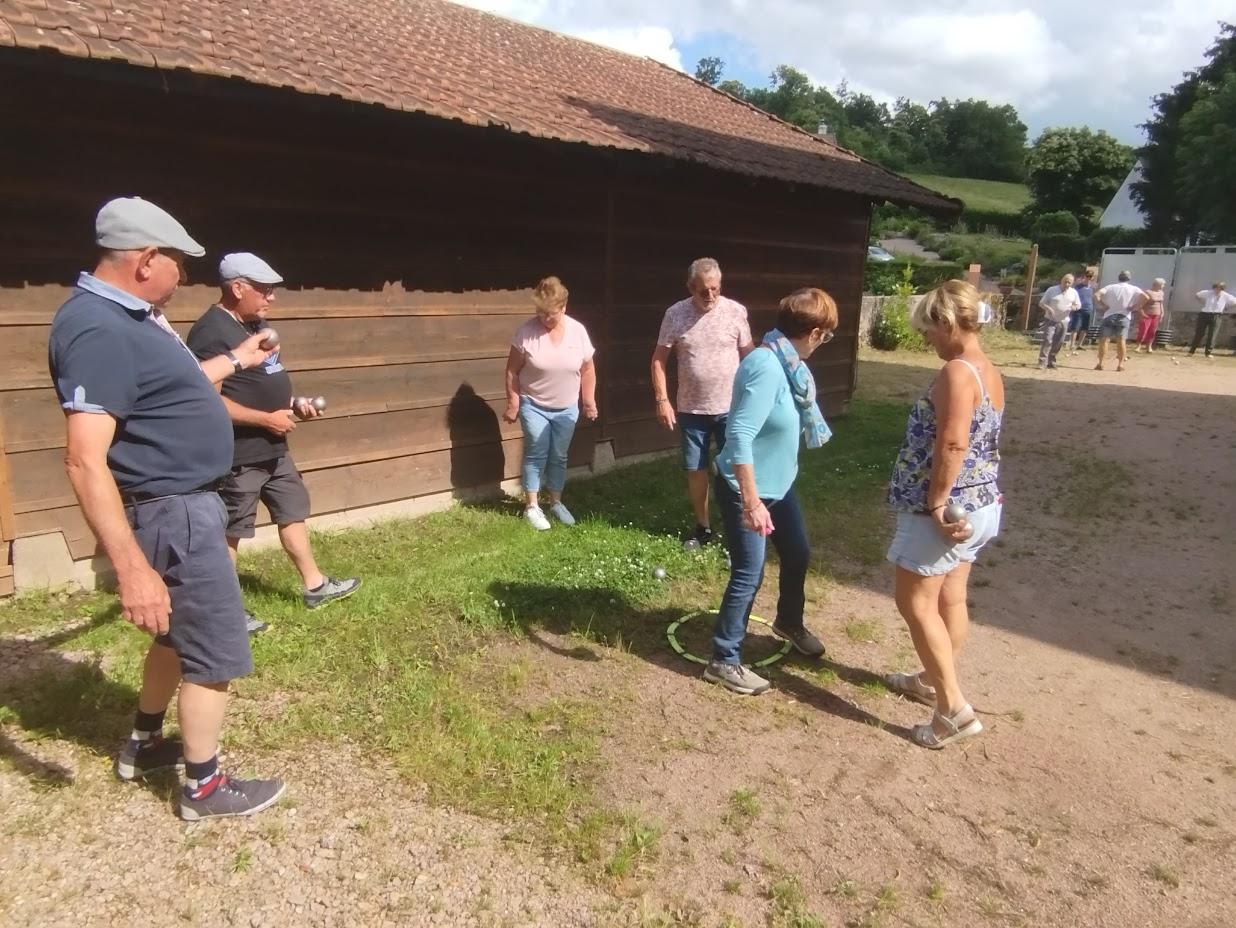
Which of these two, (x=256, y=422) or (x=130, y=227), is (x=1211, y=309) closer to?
(x=256, y=422)

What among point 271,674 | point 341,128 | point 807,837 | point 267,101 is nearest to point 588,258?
point 341,128

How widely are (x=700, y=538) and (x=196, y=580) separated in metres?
3.67

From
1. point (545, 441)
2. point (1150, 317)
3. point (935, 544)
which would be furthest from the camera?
point (1150, 317)

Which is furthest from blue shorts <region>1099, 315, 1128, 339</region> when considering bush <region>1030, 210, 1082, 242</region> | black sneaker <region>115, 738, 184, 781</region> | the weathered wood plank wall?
bush <region>1030, 210, 1082, 242</region>

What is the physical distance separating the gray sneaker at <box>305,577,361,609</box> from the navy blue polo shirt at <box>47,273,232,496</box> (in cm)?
192

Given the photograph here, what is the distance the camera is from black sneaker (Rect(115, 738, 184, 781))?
10.2 feet

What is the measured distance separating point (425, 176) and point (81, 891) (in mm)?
4715

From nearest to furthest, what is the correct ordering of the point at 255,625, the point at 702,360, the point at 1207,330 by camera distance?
the point at 255,625, the point at 702,360, the point at 1207,330

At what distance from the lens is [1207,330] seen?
63.0 feet

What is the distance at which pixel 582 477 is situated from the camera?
293 inches

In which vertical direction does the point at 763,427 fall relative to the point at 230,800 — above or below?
above

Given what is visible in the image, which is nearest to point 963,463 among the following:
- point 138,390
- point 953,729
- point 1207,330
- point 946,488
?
point 946,488

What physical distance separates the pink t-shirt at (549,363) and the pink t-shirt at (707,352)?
29.0 inches

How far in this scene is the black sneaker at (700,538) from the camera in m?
5.74
